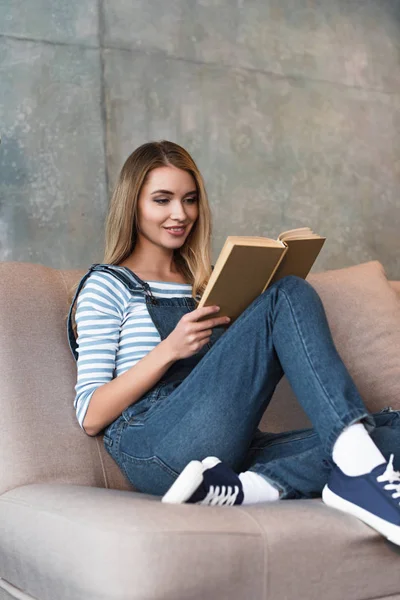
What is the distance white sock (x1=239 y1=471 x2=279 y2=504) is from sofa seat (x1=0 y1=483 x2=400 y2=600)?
0.07 meters

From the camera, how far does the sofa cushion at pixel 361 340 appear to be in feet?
7.83

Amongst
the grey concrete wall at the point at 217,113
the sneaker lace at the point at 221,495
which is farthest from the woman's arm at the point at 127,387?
the grey concrete wall at the point at 217,113

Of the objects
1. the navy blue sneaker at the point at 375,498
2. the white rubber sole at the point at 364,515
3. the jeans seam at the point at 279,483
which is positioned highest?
the navy blue sneaker at the point at 375,498

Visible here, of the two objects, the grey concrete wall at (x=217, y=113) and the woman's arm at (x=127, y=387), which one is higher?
the grey concrete wall at (x=217, y=113)

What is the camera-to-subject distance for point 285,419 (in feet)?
7.78

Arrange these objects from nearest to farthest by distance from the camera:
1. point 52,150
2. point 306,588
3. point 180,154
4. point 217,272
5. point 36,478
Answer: point 306,588 → point 217,272 → point 36,478 → point 180,154 → point 52,150

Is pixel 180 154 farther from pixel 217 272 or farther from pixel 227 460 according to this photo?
pixel 227 460

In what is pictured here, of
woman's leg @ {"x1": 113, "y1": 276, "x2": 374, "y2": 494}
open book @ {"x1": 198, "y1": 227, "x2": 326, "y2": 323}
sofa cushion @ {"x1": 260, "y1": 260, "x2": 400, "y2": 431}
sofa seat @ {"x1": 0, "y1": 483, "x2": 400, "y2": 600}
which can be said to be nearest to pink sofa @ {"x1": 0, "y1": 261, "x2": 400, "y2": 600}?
sofa seat @ {"x1": 0, "y1": 483, "x2": 400, "y2": 600}

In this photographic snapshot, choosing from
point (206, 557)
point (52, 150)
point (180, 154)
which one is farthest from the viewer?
point (52, 150)

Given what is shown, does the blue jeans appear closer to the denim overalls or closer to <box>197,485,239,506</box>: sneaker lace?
the denim overalls

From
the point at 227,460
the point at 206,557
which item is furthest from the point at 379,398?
the point at 206,557

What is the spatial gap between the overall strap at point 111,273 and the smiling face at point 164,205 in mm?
175

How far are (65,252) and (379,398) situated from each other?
160 cm

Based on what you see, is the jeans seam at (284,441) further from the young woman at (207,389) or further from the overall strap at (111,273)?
the overall strap at (111,273)
